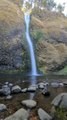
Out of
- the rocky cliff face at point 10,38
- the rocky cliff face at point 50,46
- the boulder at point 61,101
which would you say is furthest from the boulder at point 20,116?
the rocky cliff face at point 50,46

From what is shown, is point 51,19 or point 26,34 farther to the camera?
point 51,19

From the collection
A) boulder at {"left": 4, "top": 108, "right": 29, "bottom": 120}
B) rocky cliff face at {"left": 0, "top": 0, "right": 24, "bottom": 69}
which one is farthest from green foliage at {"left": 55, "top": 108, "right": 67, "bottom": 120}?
rocky cliff face at {"left": 0, "top": 0, "right": 24, "bottom": 69}

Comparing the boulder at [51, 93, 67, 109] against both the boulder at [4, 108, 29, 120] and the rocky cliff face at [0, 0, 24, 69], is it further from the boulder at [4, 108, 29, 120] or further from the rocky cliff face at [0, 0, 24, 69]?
the rocky cliff face at [0, 0, 24, 69]

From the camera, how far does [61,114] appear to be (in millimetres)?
8250

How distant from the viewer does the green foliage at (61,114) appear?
812 cm

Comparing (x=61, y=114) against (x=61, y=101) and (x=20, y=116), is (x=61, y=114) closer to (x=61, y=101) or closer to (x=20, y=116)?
(x=61, y=101)

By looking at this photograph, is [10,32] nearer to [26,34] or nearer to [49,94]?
[26,34]

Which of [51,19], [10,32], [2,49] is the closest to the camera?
[2,49]

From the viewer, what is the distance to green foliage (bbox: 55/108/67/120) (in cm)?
812

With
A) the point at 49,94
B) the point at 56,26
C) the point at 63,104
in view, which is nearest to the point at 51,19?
the point at 56,26

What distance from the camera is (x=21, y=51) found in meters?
30.3

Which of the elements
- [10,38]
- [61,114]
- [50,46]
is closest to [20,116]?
[61,114]

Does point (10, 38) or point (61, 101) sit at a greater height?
point (10, 38)

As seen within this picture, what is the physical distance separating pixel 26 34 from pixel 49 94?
20.9 meters
